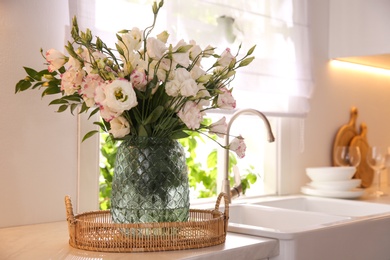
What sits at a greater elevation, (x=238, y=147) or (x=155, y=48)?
(x=155, y=48)

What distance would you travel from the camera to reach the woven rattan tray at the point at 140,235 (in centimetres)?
136

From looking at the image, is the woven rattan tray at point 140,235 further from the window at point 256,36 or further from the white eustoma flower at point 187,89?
the window at point 256,36

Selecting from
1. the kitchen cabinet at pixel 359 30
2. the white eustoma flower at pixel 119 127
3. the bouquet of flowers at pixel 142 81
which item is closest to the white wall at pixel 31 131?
the bouquet of flowers at pixel 142 81

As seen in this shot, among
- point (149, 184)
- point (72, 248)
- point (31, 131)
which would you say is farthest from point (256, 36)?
point (72, 248)

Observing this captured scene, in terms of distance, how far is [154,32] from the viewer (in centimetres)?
193

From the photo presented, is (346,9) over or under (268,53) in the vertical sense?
over

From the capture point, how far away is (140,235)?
137 cm

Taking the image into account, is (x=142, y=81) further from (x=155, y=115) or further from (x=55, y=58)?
(x=55, y=58)

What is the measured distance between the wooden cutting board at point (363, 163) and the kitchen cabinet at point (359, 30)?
14.5 inches

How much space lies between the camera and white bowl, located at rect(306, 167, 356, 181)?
2.46 meters

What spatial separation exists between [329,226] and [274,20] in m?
0.96

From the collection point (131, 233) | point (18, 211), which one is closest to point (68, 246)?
point (131, 233)

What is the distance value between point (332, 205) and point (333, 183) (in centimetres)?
10

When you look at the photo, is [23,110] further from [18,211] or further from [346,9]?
[346,9]
